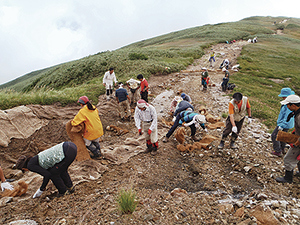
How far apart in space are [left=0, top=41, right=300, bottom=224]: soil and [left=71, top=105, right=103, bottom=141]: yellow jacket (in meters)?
0.85

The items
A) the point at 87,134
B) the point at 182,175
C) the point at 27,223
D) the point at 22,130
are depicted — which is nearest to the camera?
the point at 27,223

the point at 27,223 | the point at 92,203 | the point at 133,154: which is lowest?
the point at 133,154

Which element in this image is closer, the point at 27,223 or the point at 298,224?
the point at 298,224

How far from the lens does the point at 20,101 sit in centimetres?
771

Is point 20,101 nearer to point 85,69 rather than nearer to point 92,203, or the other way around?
point 92,203

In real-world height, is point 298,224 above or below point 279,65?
above

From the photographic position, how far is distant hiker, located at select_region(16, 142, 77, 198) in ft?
11.8

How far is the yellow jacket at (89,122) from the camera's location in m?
5.10

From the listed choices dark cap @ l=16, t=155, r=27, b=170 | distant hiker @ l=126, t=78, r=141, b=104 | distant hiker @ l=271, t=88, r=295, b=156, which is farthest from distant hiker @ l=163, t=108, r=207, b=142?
dark cap @ l=16, t=155, r=27, b=170

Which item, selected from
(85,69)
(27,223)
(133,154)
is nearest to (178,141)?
(133,154)

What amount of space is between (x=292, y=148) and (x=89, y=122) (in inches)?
206

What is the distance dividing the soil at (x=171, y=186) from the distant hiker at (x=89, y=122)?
56 cm

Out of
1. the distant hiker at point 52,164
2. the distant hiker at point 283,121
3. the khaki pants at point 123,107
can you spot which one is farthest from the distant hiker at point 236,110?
the khaki pants at point 123,107

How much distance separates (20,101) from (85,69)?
14391 mm
